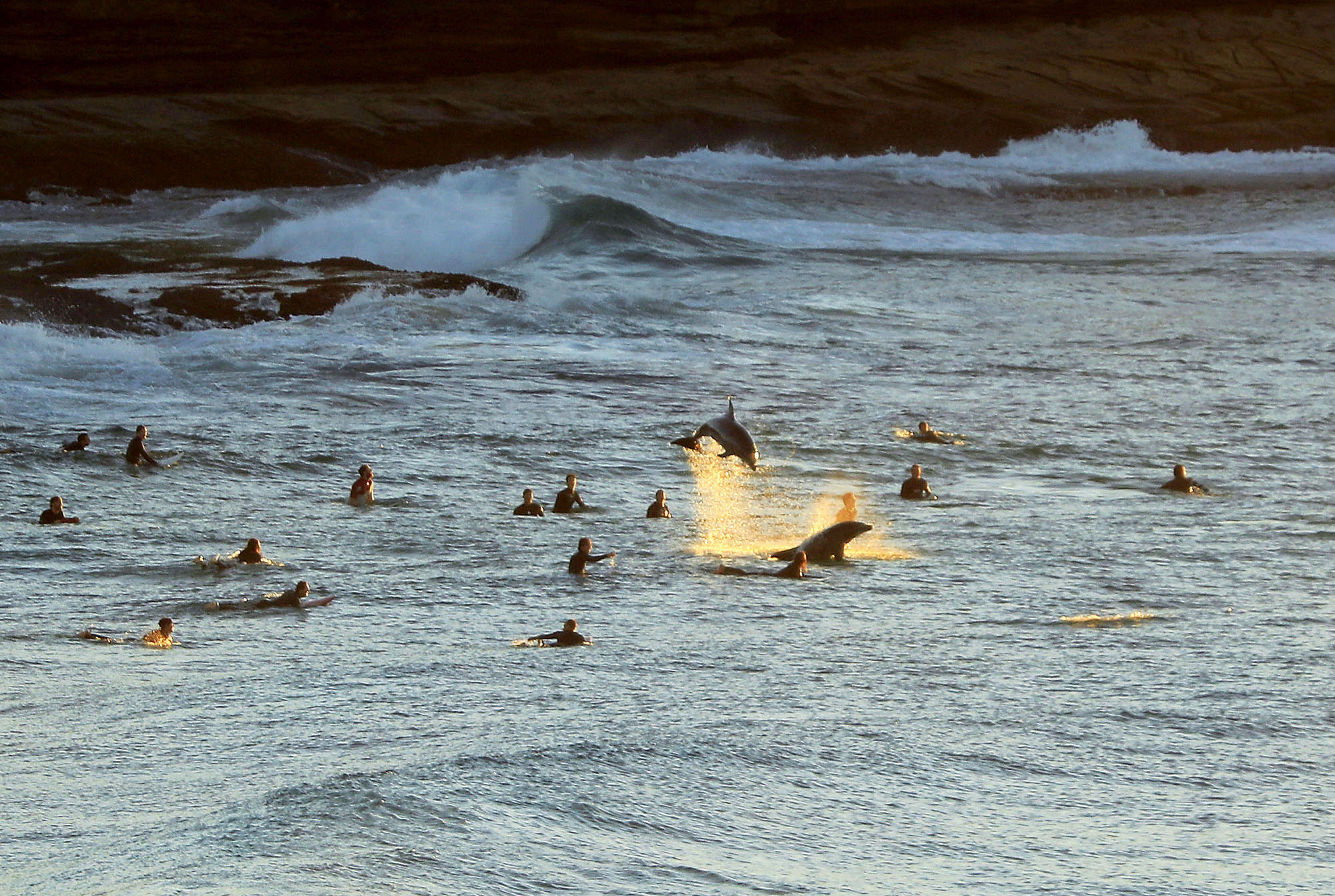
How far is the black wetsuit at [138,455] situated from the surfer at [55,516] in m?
1.63

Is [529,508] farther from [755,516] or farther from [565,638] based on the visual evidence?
[565,638]

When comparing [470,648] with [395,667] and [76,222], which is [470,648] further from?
[76,222]

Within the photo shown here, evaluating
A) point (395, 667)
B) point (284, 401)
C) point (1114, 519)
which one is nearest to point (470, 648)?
point (395, 667)

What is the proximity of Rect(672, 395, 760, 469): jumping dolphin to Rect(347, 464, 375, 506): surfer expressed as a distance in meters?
3.05

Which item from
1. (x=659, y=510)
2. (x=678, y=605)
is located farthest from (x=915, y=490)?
(x=678, y=605)

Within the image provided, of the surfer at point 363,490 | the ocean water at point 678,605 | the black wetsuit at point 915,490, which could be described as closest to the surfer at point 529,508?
the ocean water at point 678,605

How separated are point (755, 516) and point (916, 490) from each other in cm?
135

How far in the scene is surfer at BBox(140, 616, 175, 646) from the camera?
9133mm

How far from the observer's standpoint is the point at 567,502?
12.6 metres

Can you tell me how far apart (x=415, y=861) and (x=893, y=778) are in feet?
7.08

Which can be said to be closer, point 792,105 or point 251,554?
point 251,554

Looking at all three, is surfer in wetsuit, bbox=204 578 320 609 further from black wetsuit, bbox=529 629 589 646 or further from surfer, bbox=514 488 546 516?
surfer, bbox=514 488 546 516

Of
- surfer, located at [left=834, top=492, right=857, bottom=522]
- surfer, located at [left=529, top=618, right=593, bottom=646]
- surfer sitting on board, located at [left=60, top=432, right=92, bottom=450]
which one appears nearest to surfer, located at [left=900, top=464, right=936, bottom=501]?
surfer, located at [left=834, top=492, right=857, bottom=522]

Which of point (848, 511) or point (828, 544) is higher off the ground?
point (848, 511)
